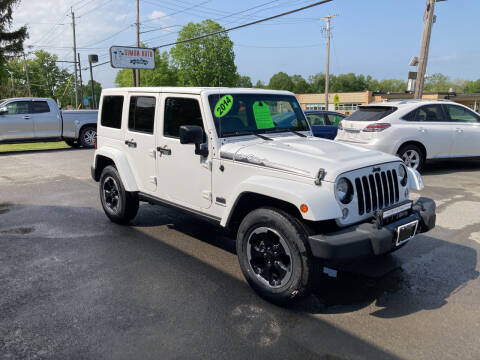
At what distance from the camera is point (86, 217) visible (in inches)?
240

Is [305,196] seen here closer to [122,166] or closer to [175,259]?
[175,259]

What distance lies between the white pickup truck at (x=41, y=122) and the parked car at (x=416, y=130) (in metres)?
10.9

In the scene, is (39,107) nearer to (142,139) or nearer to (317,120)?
(317,120)

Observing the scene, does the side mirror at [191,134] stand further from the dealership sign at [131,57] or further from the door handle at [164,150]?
the dealership sign at [131,57]

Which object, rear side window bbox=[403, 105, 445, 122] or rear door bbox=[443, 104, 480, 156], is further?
rear door bbox=[443, 104, 480, 156]

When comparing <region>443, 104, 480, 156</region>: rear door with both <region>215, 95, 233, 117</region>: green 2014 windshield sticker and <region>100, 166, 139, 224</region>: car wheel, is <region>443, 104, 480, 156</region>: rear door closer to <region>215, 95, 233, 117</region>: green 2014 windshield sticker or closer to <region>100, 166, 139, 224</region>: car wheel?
<region>215, 95, 233, 117</region>: green 2014 windshield sticker

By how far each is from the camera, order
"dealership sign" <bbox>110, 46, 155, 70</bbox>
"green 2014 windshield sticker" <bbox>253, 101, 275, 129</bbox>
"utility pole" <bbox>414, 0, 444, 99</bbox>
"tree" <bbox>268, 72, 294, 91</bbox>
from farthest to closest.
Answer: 1. "tree" <bbox>268, 72, 294, 91</bbox>
2. "dealership sign" <bbox>110, 46, 155, 70</bbox>
3. "utility pole" <bbox>414, 0, 444, 99</bbox>
4. "green 2014 windshield sticker" <bbox>253, 101, 275, 129</bbox>

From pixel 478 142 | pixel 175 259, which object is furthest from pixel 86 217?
pixel 478 142

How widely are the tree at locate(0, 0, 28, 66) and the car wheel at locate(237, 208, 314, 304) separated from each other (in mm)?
36363

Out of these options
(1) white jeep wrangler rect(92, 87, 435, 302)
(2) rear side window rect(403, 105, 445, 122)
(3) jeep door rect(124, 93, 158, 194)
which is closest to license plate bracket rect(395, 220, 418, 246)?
(1) white jeep wrangler rect(92, 87, 435, 302)

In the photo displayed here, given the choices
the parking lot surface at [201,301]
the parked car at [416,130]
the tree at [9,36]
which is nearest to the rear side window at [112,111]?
the parking lot surface at [201,301]

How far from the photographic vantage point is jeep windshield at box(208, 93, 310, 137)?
13.1 feet

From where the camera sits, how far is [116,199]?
5566 millimetres

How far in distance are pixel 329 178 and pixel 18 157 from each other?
13452 mm
